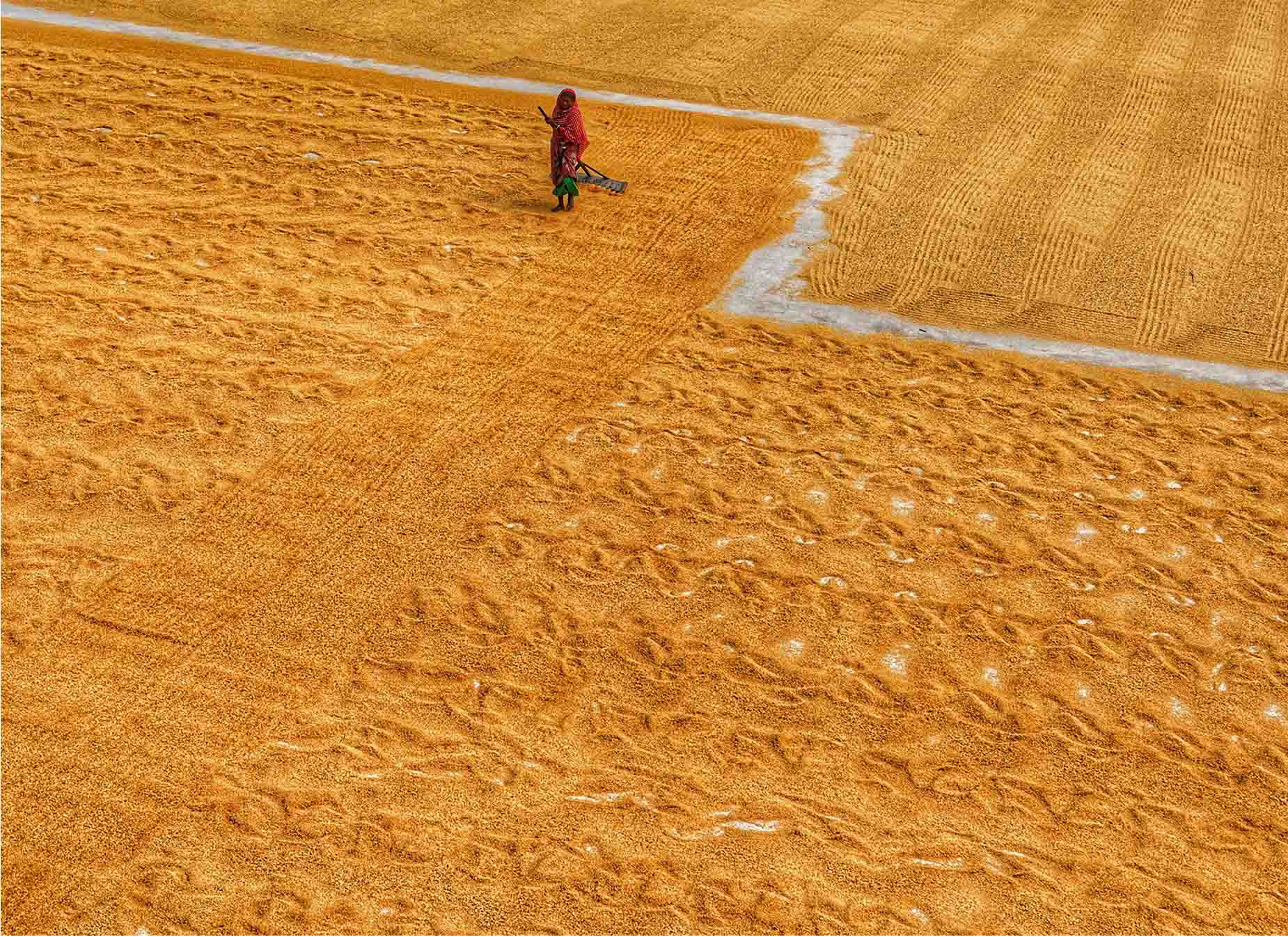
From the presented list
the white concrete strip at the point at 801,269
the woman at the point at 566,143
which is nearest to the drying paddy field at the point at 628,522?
the white concrete strip at the point at 801,269

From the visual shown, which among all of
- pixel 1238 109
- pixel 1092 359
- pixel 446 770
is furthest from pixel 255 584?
pixel 1238 109

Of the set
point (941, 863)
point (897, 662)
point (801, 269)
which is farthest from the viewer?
point (801, 269)

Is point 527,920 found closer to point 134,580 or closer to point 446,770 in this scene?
point 446,770

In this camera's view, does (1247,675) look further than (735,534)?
No

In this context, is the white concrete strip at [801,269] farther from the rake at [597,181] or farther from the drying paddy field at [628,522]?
the rake at [597,181]

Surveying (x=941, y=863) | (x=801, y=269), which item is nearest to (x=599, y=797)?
(x=941, y=863)

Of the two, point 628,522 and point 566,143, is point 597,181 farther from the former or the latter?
point 628,522
